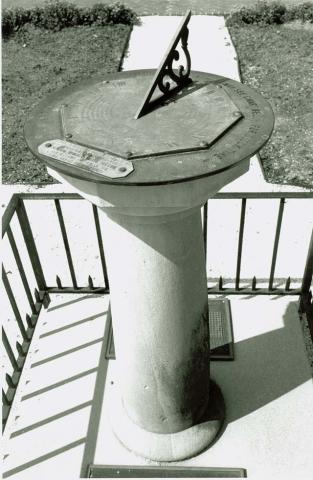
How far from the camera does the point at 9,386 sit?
3.59 m

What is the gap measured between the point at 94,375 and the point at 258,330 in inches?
49.1

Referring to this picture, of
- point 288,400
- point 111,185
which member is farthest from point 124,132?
point 288,400

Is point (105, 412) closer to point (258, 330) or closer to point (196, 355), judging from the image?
point (196, 355)

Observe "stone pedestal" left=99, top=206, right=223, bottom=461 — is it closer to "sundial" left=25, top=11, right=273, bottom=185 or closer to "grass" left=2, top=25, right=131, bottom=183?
"sundial" left=25, top=11, right=273, bottom=185

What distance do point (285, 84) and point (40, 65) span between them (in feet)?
13.6

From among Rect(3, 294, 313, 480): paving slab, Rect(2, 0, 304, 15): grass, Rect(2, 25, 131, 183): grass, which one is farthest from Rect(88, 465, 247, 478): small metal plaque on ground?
Rect(2, 0, 304, 15): grass

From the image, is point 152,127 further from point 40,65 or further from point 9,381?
point 40,65

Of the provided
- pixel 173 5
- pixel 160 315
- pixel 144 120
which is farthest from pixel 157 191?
pixel 173 5

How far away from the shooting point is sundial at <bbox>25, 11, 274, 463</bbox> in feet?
7.02

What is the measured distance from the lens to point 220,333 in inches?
154

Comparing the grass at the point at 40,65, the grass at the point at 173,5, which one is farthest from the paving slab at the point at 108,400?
the grass at the point at 173,5

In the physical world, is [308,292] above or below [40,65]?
above

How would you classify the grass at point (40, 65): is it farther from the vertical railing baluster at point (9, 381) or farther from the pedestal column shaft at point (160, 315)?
the pedestal column shaft at point (160, 315)

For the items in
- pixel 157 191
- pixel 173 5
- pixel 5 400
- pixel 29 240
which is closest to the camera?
pixel 157 191
